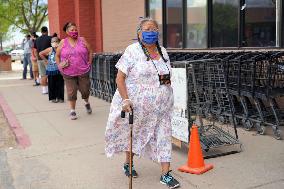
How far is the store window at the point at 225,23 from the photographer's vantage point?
915 cm

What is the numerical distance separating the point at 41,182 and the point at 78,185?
0.49m

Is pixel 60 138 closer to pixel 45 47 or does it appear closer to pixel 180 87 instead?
pixel 180 87

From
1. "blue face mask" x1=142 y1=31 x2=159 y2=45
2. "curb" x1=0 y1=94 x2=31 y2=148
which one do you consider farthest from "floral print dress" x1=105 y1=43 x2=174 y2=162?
"curb" x1=0 y1=94 x2=31 y2=148

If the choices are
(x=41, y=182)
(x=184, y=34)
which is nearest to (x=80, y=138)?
(x=41, y=182)

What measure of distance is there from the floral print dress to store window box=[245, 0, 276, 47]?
13.9 ft

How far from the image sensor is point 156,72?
4570 mm

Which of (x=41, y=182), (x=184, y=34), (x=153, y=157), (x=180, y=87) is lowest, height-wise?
(x=41, y=182)

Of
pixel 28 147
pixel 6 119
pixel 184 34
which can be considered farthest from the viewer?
pixel 184 34

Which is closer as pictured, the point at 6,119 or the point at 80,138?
the point at 80,138

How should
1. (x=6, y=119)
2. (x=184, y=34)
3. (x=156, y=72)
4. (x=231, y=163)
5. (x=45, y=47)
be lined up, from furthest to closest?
(x=45, y=47), (x=184, y=34), (x=6, y=119), (x=231, y=163), (x=156, y=72)

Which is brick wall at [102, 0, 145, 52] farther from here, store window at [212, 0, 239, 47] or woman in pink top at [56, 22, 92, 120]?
woman in pink top at [56, 22, 92, 120]

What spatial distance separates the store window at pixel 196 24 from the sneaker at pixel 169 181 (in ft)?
19.3

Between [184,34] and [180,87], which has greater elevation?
[184,34]

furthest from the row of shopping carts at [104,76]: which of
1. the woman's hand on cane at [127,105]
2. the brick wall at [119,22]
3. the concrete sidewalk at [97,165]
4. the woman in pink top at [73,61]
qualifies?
the woman's hand on cane at [127,105]
